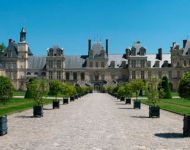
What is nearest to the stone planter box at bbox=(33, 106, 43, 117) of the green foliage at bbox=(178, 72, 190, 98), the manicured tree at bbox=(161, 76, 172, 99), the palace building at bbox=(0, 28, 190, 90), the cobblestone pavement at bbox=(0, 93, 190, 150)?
the cobblestone pavement at bbox=(0, 93, 190, 150)

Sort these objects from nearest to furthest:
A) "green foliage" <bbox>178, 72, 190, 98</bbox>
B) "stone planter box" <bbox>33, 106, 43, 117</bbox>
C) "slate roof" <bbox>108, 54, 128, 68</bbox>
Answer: "green foliage" <bbox>178, 72, 190, 98</bbox> → "stone planter box" <bbox>33, 106, 43, 117</bbox> → "slate roof" <bbox>108, 54, 128, 68</bbox>

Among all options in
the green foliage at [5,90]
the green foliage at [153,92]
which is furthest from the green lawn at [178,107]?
the green foliage at [5,90]

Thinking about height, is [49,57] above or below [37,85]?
above

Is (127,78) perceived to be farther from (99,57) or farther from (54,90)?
(54,90)

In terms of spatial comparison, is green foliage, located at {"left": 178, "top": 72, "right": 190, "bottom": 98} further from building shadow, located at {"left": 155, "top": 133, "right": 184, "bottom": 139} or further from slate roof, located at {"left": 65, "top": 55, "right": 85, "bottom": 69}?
slate roof, located at {"left": 65, "top": 55, "right": 85, "bottom": 69}

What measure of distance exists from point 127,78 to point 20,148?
81928 mm

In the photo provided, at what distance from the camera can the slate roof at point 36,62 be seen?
3583 inches

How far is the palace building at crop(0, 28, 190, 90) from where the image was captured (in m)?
87.8

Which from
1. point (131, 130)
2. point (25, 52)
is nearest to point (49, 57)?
point (25, 52)

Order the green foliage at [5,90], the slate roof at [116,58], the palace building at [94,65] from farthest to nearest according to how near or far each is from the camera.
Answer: the slate roof at [116,58]
the palace building at [94,65]
the green foliage at [5,90]

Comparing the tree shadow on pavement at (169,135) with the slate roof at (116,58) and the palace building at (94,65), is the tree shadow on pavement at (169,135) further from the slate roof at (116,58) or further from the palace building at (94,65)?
the slate roof at (116,58)

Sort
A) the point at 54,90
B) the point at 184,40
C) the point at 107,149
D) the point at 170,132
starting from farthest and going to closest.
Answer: the point at 184,40
the point at 54,90
the point at 170,132
the point at 107,149

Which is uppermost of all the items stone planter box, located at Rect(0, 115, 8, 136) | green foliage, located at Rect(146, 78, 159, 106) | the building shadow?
green foliage, located at Rect(146, 78, 159, 106)

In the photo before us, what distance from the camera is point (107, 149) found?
9766 mm
